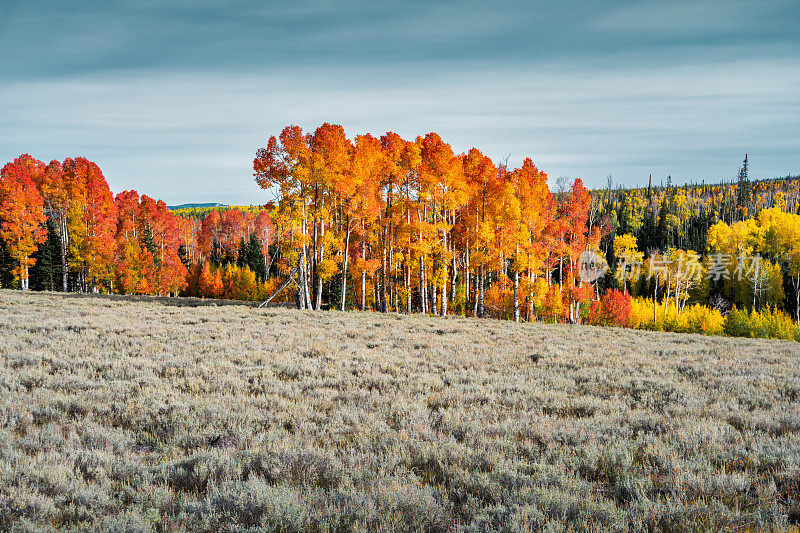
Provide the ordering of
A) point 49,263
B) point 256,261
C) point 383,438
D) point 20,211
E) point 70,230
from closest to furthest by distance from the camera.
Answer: point 383,438
point 20,211
point 70,230
point 49,263
point 256,261

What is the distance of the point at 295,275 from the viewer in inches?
1086

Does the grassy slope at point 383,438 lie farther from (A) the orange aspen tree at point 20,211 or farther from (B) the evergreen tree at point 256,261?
(B) the evergreen tree at point 256,261

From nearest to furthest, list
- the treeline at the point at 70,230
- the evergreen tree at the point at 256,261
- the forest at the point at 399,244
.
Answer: the forest at the point at 399,244 < the treeline at the point at 70,230 < the evergreen tree at the point at 256,261

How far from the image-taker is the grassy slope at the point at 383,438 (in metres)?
4.58

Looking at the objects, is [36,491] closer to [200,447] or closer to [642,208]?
[200,447]

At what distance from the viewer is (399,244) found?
91.9ft

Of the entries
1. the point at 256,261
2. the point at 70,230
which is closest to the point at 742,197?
the point at 256,261

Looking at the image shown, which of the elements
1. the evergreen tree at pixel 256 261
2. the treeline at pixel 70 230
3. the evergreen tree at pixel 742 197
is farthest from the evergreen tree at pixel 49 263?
the evergreen tree at pixel 742 197

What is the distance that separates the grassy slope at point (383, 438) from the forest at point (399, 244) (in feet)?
44.2

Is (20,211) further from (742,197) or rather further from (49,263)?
(742,197)

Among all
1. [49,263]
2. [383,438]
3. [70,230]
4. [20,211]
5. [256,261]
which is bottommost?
[383,438]

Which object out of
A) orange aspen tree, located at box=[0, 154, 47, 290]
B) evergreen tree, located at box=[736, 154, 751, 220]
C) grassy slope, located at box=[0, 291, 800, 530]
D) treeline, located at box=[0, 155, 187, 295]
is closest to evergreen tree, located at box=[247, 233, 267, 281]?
treeline, located at box=[0, 155, 187, 295]

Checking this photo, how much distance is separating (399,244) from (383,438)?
21811 mm

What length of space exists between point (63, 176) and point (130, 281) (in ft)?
43.4
